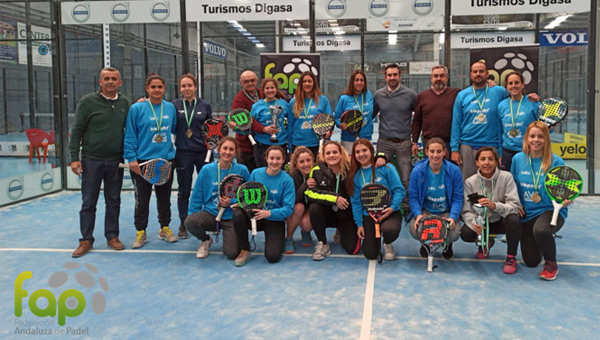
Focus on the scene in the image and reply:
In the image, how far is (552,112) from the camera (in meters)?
4.99

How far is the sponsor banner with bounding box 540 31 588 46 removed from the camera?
1071cm

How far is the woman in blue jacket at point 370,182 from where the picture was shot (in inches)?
187

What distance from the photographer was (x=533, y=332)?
10.4 ft

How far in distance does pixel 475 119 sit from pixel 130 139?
3.51 meters

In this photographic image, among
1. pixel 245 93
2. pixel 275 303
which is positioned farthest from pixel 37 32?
pixel 275 303

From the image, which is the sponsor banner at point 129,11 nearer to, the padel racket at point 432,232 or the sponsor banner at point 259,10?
the sponsor banner at point 259,10

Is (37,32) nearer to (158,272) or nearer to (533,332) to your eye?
(158,272)

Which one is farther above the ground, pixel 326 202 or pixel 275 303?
pixel 326 202

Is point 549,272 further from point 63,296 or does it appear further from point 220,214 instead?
point 63,296

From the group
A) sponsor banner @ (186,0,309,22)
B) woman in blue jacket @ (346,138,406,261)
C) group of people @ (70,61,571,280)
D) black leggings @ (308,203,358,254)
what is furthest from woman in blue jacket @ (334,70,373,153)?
sponsor banner @ (186,0,309,22)

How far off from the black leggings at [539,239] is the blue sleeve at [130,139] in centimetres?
374

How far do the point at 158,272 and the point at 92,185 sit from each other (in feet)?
4.10

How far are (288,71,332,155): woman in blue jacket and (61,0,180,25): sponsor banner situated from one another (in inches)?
140

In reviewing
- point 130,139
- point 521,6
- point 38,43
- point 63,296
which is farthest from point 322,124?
point 38,43
